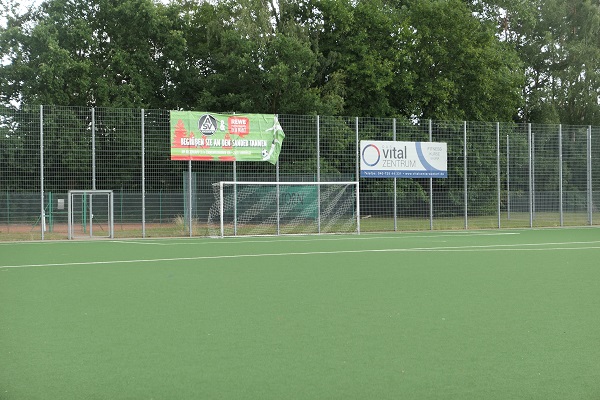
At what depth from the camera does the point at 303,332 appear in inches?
215

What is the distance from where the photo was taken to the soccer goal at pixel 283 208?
73.1 ft

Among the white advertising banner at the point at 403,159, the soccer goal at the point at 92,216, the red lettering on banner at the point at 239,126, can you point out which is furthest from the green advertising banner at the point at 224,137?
the white advertising banner at the point at 403,159

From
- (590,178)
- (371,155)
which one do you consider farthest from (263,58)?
(590,178)

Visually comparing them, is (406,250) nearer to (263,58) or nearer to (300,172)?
(300,172)

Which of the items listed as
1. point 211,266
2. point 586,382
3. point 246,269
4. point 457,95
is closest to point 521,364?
point 586,382

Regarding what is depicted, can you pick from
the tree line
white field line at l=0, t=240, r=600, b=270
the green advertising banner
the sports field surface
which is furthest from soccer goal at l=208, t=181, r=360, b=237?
the sports field surface

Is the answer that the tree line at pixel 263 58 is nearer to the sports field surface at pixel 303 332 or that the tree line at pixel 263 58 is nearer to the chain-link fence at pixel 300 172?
the chain-link fence at pixel 300 172

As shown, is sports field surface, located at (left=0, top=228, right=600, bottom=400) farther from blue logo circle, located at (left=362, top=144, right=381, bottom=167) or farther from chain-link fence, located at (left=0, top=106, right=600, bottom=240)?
blue logo circle, located at (left=362, top=144, right=381, bottom=167)

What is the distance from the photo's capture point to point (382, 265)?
36.1 ft

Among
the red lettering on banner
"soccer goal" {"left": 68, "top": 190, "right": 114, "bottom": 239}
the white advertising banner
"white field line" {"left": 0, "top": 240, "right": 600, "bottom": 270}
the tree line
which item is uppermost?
the tree line

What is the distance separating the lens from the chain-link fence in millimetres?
20672

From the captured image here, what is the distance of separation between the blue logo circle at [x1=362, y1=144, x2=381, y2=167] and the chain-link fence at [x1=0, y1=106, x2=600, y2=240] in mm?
336

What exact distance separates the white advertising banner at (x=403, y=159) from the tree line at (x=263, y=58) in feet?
24.8

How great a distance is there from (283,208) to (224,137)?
2799 millimetres
